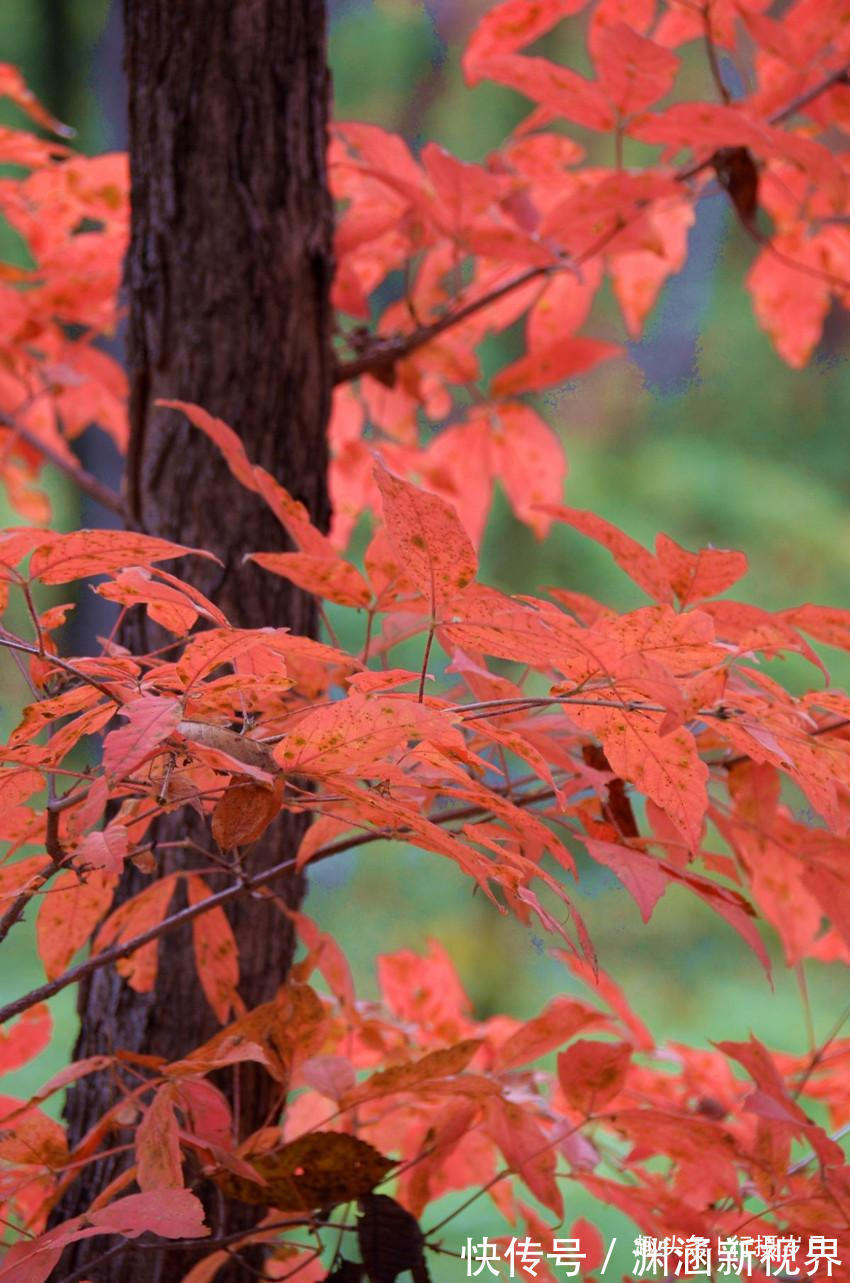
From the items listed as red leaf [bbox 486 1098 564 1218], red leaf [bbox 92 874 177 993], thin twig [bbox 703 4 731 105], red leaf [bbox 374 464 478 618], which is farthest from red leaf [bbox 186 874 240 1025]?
thin twig [bbox 703 4 731 105]

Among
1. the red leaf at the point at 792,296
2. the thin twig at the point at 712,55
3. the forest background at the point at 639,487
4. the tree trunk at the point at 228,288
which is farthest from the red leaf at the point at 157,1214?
the forest background at the point at 639,487

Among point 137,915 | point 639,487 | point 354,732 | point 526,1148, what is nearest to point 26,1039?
point 137,915

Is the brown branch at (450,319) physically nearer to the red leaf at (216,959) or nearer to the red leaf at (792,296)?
the red leaf at (792,296)

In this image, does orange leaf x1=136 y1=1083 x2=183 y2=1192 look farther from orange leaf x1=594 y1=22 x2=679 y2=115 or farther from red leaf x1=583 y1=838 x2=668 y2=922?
orange leaf x1=594 y1=22 x2=679 y2=115

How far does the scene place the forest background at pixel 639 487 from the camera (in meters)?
2.86

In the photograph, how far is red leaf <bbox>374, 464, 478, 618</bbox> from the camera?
0.95 ft

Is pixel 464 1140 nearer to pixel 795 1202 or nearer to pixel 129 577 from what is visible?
pixel 795 1202

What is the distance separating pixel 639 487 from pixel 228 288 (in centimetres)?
248

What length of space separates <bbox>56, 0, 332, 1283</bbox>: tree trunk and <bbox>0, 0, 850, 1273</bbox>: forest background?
2.25m

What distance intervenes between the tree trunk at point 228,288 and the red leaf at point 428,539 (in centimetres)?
27

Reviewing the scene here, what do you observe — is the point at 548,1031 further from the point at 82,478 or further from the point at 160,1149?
the point at 82,478

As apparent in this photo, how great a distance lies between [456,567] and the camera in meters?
0.31

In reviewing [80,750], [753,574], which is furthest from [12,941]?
[753,574]

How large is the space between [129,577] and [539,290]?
0.53 meters
